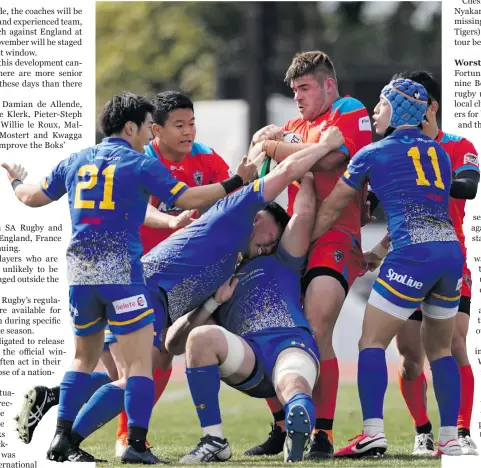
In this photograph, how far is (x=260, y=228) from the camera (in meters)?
7.94

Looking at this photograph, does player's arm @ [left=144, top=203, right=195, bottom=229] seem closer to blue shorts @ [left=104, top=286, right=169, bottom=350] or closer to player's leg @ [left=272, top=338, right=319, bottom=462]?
blue shorts @ [left=104, top=286, right=169, bottom=350]

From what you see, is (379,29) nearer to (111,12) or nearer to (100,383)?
(111,12)

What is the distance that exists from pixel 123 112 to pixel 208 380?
1799 millimetres

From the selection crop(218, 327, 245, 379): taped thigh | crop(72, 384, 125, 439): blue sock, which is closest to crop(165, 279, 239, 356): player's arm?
crop(218, 327, 245, 379): taped thigh

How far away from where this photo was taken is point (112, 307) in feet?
23.4

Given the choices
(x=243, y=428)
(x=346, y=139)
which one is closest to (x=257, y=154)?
(x=346, y=139)

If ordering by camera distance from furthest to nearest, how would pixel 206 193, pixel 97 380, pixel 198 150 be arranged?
pixel 198 150, pixel 97 380, pixel 206 193

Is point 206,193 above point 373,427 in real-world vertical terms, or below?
above

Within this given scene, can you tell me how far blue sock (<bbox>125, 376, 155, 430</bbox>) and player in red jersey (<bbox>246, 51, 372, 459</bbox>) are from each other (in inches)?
46.7

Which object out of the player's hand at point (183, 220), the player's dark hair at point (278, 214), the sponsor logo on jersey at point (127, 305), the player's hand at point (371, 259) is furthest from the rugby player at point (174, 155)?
the player's hand at point (371, 259)

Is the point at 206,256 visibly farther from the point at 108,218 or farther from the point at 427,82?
the point at 427,82

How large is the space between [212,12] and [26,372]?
3307 centimetres

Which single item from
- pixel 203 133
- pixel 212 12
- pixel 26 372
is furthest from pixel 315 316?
pixel 212 12

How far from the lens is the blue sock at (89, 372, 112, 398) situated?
7551 millimetres
